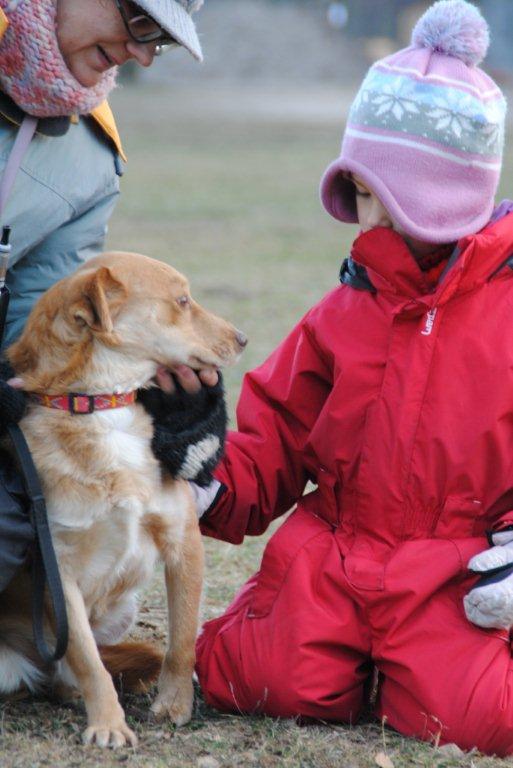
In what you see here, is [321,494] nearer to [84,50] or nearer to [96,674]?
[96,674]

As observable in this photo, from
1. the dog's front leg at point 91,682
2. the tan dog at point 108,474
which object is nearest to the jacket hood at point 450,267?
the tan dog at point 108,474

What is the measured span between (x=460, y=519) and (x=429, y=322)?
1.91 ft

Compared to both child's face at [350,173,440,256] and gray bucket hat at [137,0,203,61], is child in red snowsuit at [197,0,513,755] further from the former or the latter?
gray bucket hat at [137,0,203,61]

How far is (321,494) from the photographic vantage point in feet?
12.8

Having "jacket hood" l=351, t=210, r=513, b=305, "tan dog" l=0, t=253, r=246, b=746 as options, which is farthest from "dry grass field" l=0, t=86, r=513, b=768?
"jacket hood" l=351, t=210, r=513, b=305

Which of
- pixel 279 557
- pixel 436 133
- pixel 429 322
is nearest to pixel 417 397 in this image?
pixel 429 322

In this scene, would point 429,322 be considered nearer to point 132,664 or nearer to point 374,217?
point 374,217

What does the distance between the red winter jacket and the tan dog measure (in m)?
0.39

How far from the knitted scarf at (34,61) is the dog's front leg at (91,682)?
4.71 feet

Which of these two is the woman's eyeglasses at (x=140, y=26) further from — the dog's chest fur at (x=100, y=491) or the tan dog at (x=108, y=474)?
the dog's chest fur at (x=100, y=491)

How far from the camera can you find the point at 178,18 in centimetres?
364

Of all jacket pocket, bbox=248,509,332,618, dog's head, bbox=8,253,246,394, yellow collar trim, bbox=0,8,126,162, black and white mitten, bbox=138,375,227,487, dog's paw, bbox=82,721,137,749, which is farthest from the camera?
yellow collar trim, bbox=0,8,126,162

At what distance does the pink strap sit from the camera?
147 inches

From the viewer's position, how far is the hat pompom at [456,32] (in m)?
3.64
